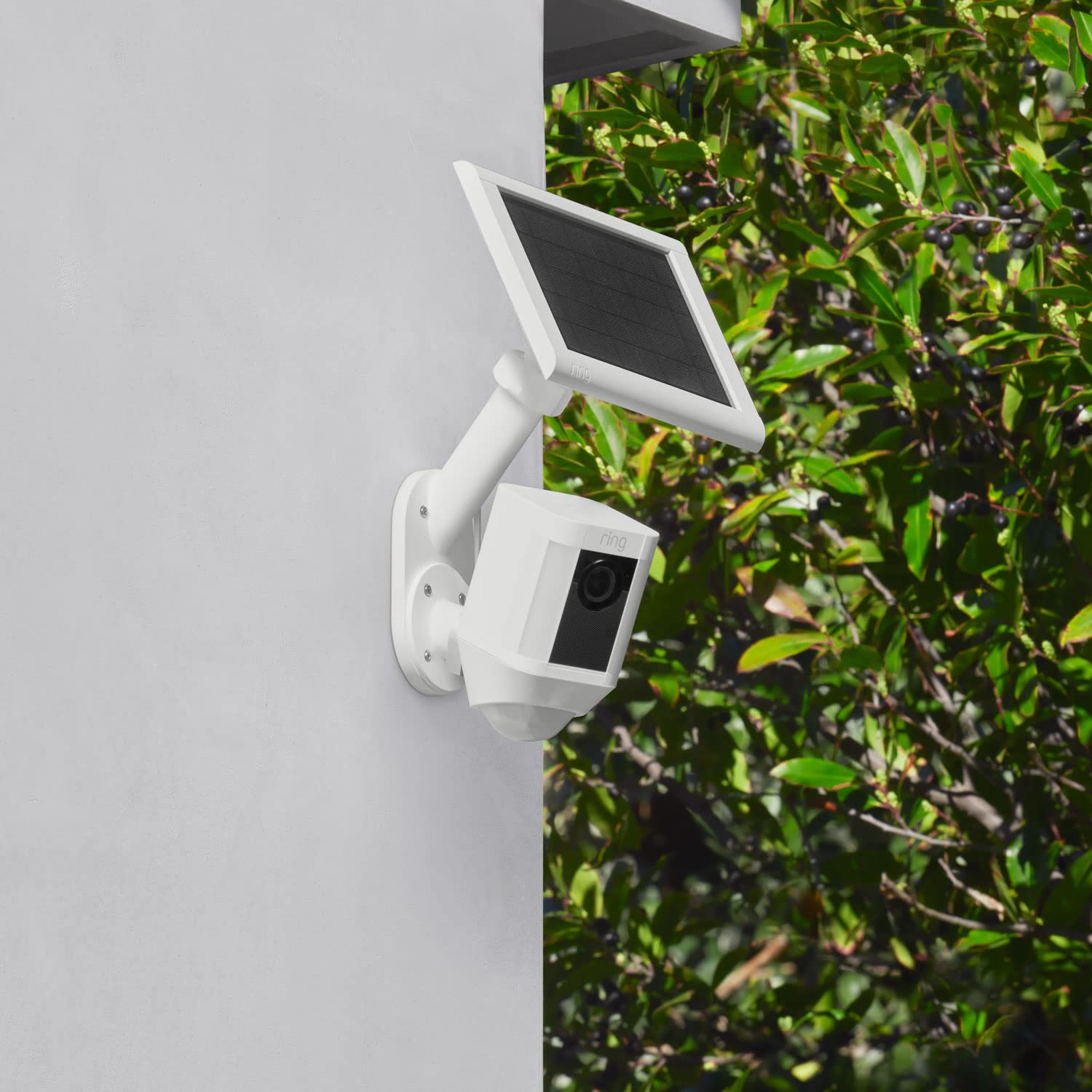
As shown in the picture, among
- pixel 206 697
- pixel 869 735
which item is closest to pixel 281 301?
pixel 206 697

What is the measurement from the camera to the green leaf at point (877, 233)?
2.41m

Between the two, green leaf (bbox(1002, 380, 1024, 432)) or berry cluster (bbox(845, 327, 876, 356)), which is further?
berry cluster (bbox(845, 327, 876, 356))

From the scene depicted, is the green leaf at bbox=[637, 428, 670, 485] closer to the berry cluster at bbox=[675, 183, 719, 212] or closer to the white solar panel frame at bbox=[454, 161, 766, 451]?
the berry cluster at bbox=[675, 183, 719, 212]

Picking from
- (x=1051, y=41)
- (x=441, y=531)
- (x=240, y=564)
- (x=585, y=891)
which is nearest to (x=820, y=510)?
(x=1051, y=41)

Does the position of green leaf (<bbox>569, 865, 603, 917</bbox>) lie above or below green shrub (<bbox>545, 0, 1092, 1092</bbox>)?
below

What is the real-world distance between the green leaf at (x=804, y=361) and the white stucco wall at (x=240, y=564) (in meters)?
0.98

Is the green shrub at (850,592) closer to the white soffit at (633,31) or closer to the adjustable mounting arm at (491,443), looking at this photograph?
the white soffit at (633,31)

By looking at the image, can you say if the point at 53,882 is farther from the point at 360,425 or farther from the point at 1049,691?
the point at 1049,691

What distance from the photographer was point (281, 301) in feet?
4.63

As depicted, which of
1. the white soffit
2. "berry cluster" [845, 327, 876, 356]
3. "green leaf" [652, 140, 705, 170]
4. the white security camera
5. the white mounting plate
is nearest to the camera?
the white security camera

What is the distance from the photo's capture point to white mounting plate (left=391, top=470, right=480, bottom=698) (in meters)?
1.49

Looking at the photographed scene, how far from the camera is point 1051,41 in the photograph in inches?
90.6

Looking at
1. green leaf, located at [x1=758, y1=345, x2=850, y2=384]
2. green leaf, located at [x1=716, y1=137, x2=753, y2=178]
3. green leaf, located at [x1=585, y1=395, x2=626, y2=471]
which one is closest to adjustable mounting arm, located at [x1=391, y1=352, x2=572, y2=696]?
green leaf, located at [x1=585, y1=395, x2=626, y2=471]

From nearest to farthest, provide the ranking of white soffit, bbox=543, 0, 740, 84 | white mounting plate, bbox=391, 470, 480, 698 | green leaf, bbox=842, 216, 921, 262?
white mounting plate, bbox=391, 470, 480, 698
white soffit, bbox=543, 0, 740, 84
green leaf, bbox=842, 216, 921, 262
